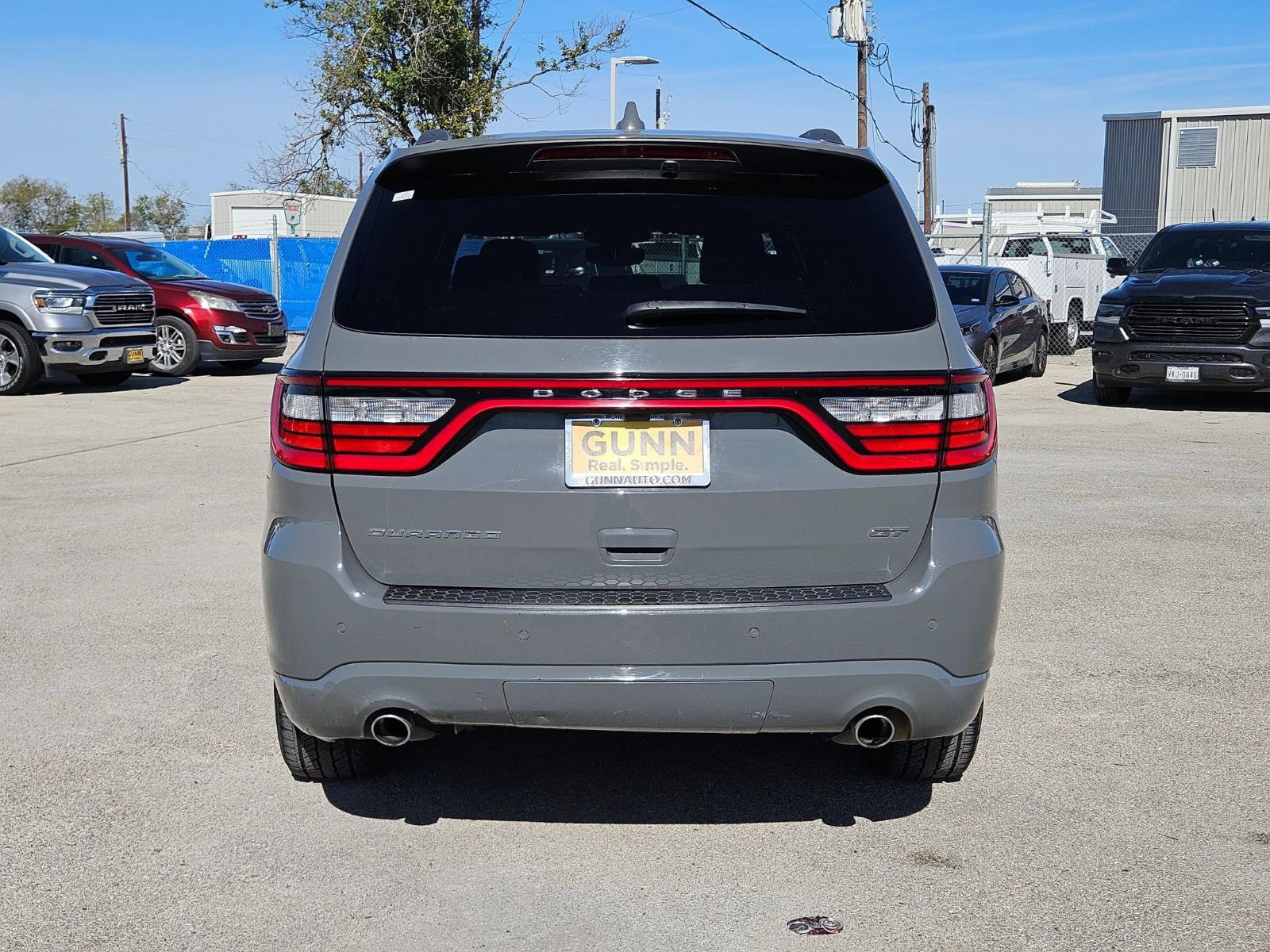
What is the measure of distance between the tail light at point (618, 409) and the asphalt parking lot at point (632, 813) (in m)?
1.07

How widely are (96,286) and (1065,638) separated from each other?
519 inches

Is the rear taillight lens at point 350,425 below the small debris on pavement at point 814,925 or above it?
above

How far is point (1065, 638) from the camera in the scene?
5.79m

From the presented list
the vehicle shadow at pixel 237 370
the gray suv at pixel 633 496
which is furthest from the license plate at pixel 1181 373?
the gray suv at pixel 633 496

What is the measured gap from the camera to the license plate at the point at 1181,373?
14078 mm

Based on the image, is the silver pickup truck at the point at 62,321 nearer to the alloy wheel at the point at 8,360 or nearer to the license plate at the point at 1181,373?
the alloy wheel at the point at 8,360

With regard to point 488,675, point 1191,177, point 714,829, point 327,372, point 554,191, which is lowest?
point 714,829

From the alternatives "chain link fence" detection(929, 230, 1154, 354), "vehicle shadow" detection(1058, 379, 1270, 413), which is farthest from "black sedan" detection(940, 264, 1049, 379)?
"chain link fence" detection(929, 230, 1154, 354)

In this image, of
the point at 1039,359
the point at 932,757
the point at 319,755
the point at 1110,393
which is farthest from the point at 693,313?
the point at 1039,359

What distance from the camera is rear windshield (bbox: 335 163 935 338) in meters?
3.32

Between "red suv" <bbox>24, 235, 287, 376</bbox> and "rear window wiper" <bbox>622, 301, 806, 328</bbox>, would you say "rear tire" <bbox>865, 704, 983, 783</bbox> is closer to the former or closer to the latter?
"rear window wiper" <bbox>622, 301, 806, 328</bbox>

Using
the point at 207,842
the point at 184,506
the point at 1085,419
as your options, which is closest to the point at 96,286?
the point at 184,506

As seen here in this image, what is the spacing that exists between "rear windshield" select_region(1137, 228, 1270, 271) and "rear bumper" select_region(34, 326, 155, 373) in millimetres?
11465

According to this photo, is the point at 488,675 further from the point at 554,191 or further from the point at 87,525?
the point at 87,525
